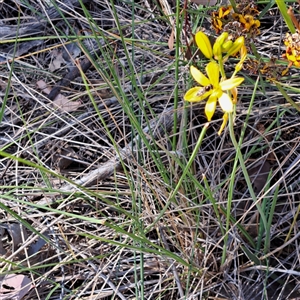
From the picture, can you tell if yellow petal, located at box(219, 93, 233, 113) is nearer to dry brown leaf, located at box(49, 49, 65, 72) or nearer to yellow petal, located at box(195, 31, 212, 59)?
yellow petal, located at box(195, 31, 212, 59)

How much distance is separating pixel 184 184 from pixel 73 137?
0.43 meters

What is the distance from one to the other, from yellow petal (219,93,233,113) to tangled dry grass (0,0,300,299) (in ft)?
0.88

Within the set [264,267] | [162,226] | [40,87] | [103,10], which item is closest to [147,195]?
[162,226]

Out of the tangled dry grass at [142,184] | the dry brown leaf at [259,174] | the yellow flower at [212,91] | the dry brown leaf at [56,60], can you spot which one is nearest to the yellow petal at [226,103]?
the yellow flower at [212,91]

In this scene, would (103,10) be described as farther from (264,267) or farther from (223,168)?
(264,267)

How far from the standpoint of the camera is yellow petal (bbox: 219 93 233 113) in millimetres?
603

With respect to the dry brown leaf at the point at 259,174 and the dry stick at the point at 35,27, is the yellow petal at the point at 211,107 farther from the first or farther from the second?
the dry stick at the point at 35,27

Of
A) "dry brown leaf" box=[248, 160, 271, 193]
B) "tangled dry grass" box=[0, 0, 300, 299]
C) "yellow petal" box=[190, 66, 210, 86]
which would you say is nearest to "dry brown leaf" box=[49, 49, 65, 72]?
"tangled dry grass" box=[0, 0, 300, 299]

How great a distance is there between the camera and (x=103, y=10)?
161cm

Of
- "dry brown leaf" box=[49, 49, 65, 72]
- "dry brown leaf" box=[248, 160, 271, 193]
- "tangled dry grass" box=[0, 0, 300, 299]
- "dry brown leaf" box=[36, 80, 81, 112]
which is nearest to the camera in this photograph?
"tangled dry grass" box=[0, 0, 300, 299]

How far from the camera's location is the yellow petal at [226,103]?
1.98 feet

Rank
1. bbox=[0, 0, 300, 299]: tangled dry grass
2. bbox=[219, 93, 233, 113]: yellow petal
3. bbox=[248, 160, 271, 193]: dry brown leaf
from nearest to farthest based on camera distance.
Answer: bbox=[219, 93, 233, 113]: yellow petal
bbox=[0, 0, 300, 299]: tangled dry grass
bbox=[248, 160, 271, 193]: dry brown leaf

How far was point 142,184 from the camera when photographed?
3.92 ft

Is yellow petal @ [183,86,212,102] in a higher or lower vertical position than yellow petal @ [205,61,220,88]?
lower
